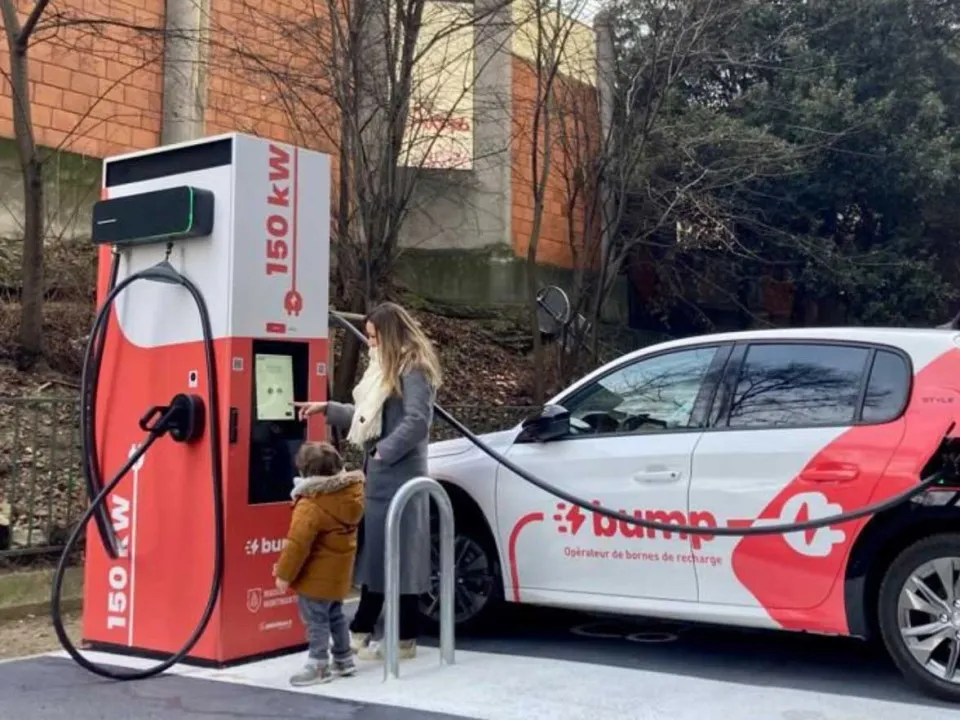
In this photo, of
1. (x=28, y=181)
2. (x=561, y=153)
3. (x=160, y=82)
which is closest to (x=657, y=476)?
(x=28, y=181)

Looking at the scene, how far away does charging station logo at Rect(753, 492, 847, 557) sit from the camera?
566 centimetres

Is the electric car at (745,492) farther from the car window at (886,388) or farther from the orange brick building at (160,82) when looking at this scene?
the orange brick building at (160,82)

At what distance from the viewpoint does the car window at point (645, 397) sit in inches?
253

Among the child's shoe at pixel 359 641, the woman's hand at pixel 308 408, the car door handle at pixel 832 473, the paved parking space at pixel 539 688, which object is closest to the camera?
the paved parking space at pixel 539 688

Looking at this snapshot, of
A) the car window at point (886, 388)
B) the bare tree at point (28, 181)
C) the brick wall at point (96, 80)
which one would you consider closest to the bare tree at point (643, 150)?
the brick wall at point (96, 80)

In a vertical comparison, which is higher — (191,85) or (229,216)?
(191,85)

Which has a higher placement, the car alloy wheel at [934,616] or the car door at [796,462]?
the car door at [796,462]

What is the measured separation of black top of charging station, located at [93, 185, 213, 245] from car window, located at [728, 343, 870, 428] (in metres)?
2.95

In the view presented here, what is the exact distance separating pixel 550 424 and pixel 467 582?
3.59ft

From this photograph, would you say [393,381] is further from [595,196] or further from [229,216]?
[595,196]

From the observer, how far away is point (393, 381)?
6.23 meters

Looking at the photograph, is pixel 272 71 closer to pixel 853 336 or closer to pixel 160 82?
pixel 160 82

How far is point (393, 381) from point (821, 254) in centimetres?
1208

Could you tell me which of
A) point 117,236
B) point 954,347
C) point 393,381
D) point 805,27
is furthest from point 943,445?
point 805,27
